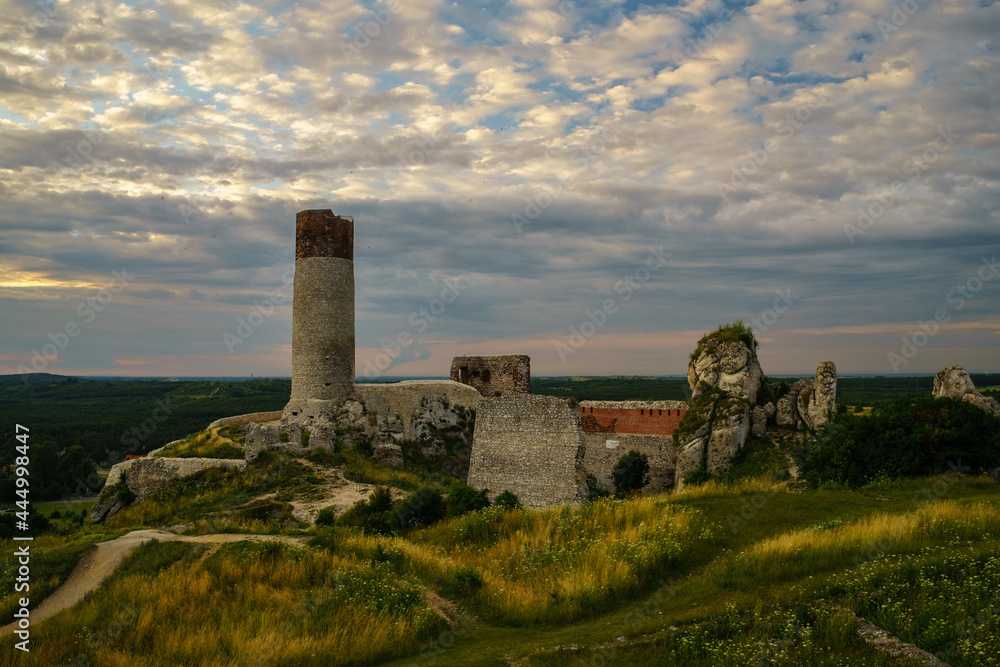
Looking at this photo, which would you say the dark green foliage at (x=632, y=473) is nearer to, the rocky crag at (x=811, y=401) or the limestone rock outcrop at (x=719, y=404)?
the limestone rock outcrop at (x=719, y=404)

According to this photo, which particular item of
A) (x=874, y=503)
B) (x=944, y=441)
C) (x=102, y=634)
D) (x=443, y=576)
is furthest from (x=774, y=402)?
(x=102, y=634)

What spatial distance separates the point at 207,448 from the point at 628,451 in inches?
691

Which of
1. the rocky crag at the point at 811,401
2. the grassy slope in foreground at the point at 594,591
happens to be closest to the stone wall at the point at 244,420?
the grassy slope in foreground at the point at 594,591

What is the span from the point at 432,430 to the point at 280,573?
53.0ft

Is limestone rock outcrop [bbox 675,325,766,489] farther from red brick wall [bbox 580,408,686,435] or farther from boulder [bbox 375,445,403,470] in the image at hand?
boulder [bbox 375,445,403,470]

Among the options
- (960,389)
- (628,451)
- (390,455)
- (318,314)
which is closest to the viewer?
A: (960,389)

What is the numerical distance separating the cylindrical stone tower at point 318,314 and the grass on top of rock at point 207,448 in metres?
2.55

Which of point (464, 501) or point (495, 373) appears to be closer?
point (464, 501)

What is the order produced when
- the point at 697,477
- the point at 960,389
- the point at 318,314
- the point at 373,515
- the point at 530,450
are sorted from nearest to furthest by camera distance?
1. the point at 373,515
2. the point at 530,450
3. the point at 960,389
4. the point at 697,477
5. the point at 318,314

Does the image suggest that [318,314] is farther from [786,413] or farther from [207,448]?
[786,413]

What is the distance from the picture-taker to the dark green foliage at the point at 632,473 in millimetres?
26172

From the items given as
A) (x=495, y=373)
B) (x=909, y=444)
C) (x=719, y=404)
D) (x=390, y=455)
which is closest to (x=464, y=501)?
(x=390, y=455)

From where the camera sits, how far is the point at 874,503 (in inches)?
450

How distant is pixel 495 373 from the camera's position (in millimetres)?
28812
